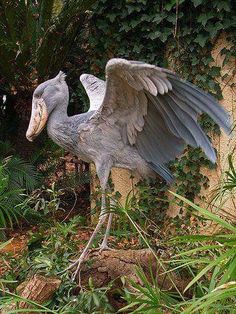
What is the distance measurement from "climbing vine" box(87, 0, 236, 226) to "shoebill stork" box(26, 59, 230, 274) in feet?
6.14

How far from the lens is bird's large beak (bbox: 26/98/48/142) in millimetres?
2855

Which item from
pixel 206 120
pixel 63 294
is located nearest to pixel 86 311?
pixel 63 294

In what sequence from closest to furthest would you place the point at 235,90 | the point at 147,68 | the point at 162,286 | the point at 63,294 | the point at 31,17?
1. the point at 147,68
2. the point at 63,294
3. the point at 162,286
4. the point at 235,90
5. the point at 31,17

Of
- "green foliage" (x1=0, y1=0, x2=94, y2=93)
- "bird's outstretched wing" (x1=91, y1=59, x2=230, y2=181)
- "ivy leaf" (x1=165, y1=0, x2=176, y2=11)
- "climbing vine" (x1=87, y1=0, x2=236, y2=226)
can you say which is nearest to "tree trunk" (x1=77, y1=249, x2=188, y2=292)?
"bird's outstretched wing" (x1=91, y1=59, x2=230, y2=181)

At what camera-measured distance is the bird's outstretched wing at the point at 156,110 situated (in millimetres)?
2428

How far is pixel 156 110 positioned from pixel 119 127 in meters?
0.26

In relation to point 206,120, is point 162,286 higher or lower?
lower

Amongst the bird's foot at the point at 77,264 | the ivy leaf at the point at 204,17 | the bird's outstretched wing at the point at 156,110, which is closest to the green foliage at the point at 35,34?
the ivy leaf at the point at 204,17

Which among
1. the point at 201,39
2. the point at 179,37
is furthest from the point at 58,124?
the point at 179,37

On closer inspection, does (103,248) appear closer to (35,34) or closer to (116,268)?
(116,268)

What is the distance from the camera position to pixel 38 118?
9.39 ft

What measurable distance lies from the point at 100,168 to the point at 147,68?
0.72 m

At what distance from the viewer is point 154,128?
2889 millimetres

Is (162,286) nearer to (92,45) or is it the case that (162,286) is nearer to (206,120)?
(206,120)
